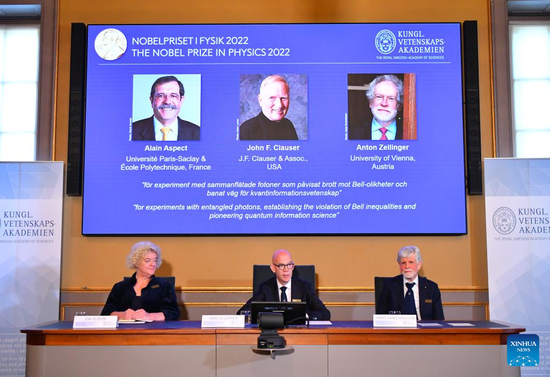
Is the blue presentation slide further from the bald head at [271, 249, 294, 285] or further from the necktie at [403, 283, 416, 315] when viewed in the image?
the necktie at [403, 283, 416, 315]

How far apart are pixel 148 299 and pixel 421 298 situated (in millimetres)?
1947

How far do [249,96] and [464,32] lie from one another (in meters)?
1.99

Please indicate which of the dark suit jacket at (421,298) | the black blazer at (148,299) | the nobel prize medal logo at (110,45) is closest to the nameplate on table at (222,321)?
the black blazer at (148,299)

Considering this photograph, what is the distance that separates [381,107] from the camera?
548 cm

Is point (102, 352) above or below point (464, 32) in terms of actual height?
below

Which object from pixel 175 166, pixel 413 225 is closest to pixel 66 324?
pixel 175 166

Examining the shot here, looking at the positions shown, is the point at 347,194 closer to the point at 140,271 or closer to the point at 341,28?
the point at 341,28

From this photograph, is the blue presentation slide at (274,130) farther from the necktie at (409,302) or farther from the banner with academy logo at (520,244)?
the necktie at (409,302)

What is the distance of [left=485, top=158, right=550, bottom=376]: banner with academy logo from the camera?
509 cm

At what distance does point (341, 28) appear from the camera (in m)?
5.53

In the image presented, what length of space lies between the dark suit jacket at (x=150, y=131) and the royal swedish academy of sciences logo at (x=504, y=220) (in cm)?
267

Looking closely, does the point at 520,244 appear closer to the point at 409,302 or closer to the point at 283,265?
the point at 409,302

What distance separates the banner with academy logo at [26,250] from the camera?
5203mm

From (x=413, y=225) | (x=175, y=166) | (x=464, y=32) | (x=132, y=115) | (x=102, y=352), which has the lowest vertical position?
(x=102, y=352)
